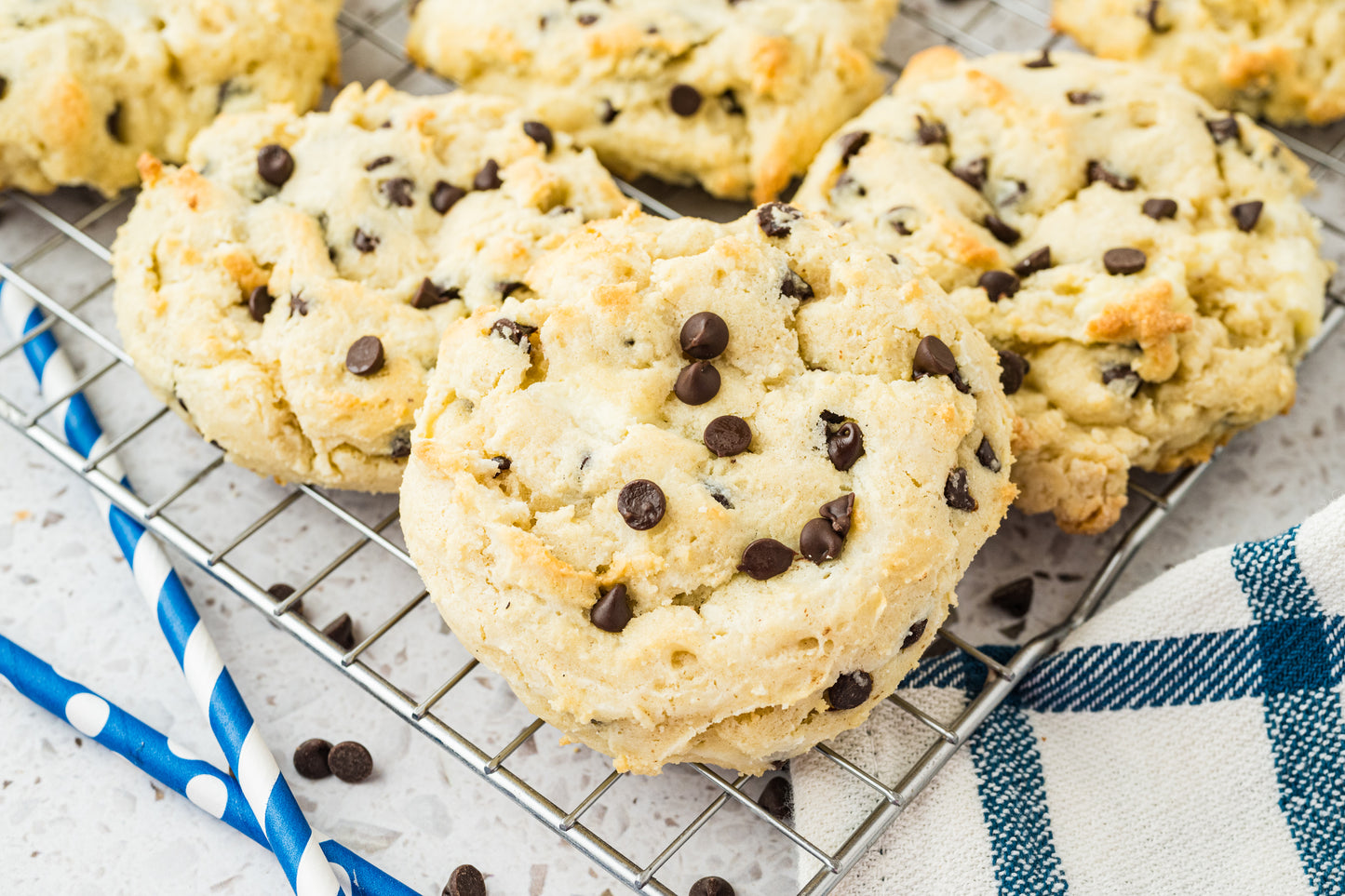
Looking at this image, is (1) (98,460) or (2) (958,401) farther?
(1) (98,460)

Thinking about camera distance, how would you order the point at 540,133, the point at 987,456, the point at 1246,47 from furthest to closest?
the point at 1246,47 < the point at 540,133 < the point at 987,456

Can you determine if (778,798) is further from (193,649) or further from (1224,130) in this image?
(1224,130)

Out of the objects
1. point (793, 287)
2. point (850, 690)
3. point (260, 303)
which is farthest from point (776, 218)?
point (260, 303)

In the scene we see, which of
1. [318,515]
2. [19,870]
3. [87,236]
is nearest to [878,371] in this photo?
[318,515]

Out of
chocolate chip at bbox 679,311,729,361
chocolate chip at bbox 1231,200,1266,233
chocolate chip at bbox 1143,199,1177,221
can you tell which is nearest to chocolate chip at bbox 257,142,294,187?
chocolate chip at bbox 679,311,729,361

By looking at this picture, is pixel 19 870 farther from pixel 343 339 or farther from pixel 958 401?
pixel 958 401

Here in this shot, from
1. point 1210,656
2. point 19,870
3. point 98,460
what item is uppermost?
point 1210,656
